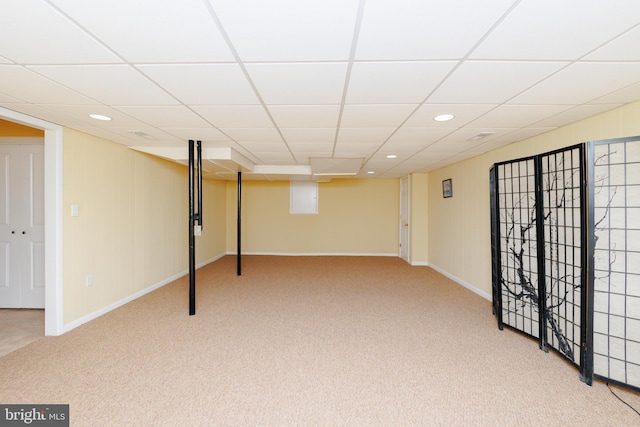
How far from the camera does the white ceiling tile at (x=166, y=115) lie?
2.58 meters

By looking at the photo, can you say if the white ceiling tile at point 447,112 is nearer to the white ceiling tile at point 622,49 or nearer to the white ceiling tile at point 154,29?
the white ceiling tile at point 622,49

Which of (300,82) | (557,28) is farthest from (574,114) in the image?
(300,82)

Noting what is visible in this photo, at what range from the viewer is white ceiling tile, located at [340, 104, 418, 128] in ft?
8.26

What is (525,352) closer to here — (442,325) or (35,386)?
(442,325)

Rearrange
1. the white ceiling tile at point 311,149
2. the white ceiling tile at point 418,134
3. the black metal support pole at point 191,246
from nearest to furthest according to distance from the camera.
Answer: the white ceiling tile at point 418,134 < the black metal support pole at point 191,246 < the white ceiling tile at point 311,149

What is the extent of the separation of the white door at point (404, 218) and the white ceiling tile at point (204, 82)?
6.01 metres

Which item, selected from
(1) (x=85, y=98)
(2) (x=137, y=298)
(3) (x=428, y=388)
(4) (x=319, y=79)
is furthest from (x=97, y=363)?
(4) (x=319, y=79)

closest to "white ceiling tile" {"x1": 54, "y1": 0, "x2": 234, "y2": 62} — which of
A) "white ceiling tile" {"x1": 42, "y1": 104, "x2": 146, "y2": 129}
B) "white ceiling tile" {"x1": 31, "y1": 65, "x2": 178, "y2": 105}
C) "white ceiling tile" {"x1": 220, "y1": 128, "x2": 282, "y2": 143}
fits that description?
"white ceiling tile" {"x1": 31, "y1": 65, "x2": 178, "y2": 105}

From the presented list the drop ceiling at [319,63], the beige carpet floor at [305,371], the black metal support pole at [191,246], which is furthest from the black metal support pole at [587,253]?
the black metal support pole at [191,246]

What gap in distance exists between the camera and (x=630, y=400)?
2121mm

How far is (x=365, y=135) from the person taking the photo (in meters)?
3.48

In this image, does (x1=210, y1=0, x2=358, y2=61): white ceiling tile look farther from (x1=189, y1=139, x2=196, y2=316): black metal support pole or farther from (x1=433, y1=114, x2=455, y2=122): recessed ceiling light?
(x1=189, y1=139, x2=196, y2=316): black metal support pole

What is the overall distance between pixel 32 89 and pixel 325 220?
692cm

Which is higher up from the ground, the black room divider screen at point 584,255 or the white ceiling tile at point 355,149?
the white ceiling tile at point 355,149
